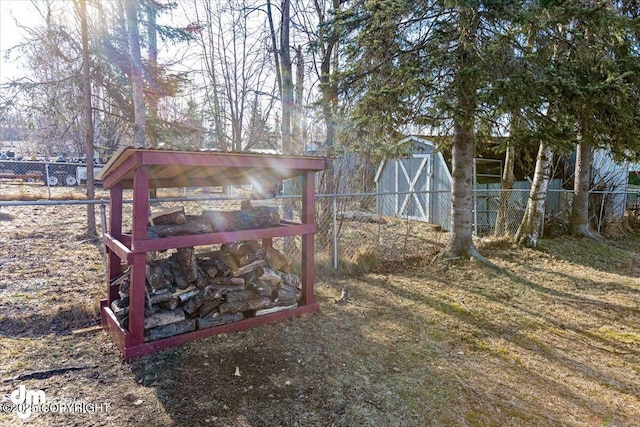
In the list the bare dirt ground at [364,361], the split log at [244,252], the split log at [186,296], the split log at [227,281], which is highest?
the split log at [244,252]

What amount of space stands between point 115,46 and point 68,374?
24.7 feet

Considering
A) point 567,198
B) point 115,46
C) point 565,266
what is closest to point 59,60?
point 115,46

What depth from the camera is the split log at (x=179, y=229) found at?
278 centimetres

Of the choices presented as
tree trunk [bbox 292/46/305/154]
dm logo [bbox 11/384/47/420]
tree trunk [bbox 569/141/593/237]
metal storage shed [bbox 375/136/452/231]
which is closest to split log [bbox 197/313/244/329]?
dm logo [bbox 11/384/47/420]

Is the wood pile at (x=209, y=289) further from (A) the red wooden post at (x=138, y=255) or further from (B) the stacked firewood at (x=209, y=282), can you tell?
(A) the red wooden post at (x=138, y=255)

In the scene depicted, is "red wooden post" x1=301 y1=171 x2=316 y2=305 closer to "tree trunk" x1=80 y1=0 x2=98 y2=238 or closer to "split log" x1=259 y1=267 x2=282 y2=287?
"split log" x1=259 y1=267 x2=282 y2=287

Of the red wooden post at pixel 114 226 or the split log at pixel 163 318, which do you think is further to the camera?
the red wooden post at pixel 114 226

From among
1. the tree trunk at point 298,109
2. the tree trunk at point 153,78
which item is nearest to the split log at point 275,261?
the tree trunk at point 298,109

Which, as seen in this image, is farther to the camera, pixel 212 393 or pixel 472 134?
pixel 472 134

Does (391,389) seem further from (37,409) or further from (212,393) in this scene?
(37,409)

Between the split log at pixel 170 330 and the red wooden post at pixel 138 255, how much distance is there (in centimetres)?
12

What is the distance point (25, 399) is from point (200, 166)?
185cm

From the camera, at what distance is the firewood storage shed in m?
2.53

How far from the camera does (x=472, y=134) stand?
206 inches
